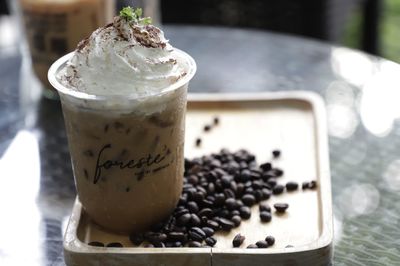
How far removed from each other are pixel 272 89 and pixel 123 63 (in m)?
0.78

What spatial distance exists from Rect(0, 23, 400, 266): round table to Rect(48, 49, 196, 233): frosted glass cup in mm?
133

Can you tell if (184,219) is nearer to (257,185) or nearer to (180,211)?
(180,211)

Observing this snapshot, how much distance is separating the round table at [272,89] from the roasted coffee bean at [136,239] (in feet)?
0.41

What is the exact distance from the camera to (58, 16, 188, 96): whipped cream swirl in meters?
1.11

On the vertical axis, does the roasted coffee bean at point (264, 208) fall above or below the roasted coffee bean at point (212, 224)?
below

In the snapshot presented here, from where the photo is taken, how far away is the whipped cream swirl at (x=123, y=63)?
1114 millimetres

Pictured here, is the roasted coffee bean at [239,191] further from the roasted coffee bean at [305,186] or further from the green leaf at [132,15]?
the green leaf at [132,15]

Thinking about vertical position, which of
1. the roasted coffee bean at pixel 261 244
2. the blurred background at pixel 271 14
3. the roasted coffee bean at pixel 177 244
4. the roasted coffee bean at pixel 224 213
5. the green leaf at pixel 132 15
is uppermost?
the green leaf at pixel 132 15

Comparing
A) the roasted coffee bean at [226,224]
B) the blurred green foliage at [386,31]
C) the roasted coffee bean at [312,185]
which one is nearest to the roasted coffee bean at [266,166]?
the roasted coffee bean at [312,185]

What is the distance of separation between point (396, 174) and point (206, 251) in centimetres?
52

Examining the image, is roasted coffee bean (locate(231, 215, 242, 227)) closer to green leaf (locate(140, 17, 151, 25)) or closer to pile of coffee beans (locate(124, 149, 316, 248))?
pile of coffee beans (locate(124, 149, 316, 248))

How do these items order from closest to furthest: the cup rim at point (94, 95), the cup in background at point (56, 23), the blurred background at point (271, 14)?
the cup rim at point (94, 95) → the cup in background at point (56, 23) → the blurred background at point (271, 14)

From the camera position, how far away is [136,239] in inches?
46.8

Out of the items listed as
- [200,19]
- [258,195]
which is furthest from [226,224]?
[200,19]
